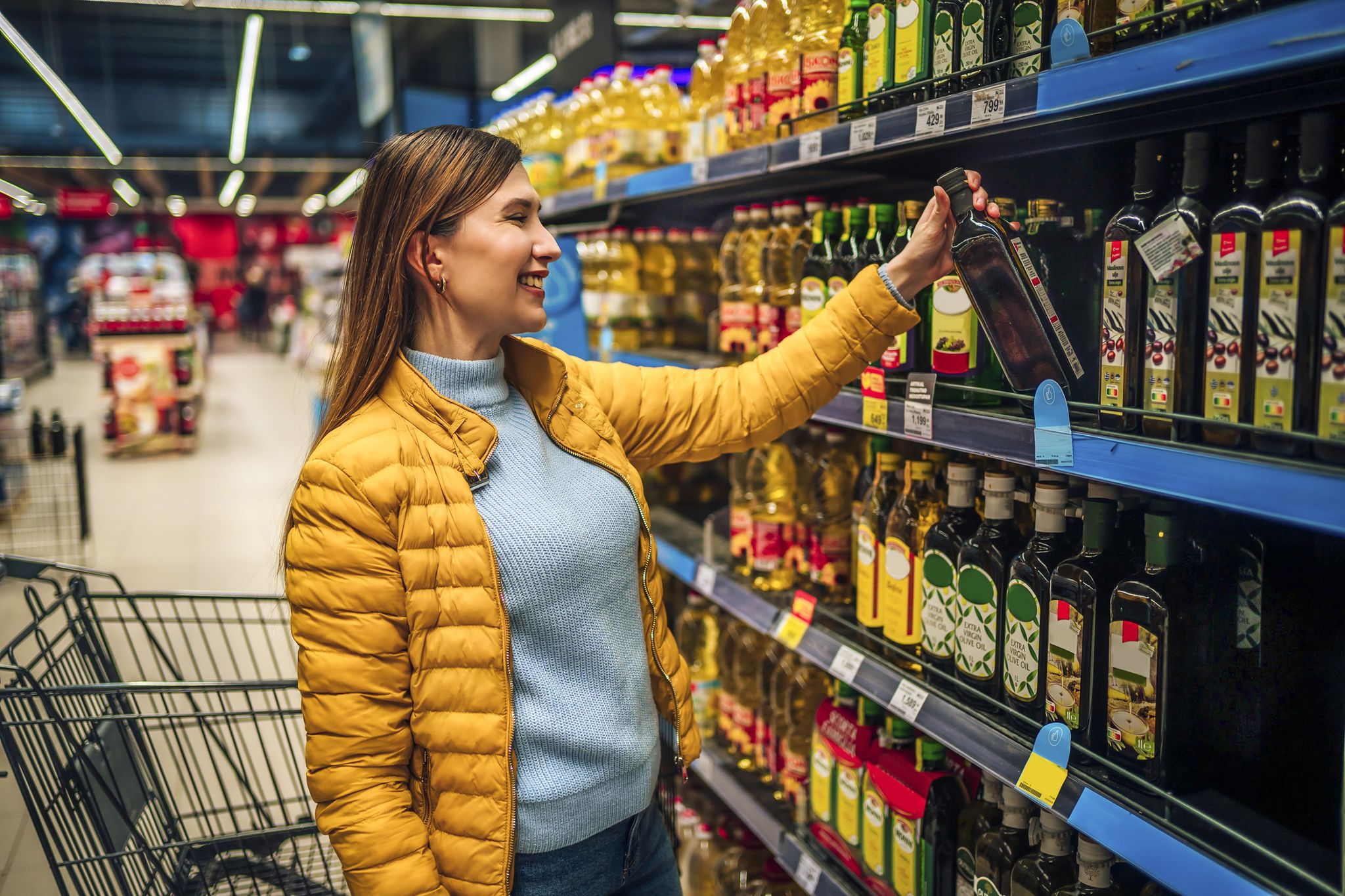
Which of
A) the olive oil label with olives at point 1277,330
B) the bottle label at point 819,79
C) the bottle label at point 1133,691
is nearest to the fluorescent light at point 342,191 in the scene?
the bottle label at point 819,79

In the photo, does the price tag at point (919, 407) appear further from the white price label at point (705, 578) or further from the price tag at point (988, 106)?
the white price label at point (705, 578)

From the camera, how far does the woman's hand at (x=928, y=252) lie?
1559 millimetres

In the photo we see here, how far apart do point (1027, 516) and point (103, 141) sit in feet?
60.2

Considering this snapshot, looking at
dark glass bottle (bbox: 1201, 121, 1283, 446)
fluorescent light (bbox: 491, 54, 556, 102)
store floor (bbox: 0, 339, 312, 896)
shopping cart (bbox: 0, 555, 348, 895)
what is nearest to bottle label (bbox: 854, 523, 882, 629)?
dark glass bottle (bbox: 1201, 121, 1283, 446)

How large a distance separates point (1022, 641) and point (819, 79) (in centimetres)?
116

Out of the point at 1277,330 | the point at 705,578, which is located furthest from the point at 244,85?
the point at 1277,330

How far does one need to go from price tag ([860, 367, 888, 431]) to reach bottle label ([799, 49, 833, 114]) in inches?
21.6

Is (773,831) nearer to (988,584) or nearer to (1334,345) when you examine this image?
(988,584)

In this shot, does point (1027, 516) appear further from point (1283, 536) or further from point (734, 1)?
point (734, 1)

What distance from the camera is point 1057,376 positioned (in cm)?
136

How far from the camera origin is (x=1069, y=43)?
121 cm

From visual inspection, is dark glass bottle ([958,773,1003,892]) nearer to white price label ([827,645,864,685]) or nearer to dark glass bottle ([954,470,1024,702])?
dark glass bottle ([954,470,1024,702])

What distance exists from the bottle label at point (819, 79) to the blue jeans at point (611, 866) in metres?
1.37

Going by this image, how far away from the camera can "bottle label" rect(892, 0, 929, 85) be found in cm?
159
